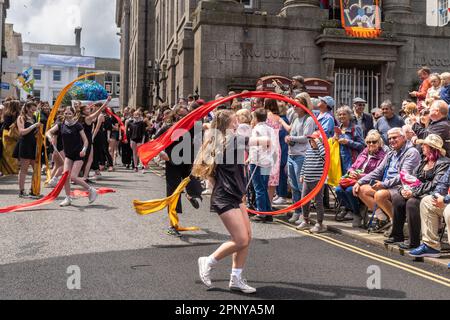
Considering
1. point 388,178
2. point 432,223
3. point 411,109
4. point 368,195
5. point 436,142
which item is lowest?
point 432,223

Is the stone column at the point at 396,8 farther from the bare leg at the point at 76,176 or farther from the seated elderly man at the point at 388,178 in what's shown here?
the bare leg at the point at 76,176

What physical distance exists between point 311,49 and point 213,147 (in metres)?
16.0

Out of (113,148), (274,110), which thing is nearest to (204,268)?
(274,110)

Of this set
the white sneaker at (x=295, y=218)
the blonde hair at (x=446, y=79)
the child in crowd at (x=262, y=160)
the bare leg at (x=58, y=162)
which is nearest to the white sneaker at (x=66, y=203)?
the bare leg at (x=58, y=162)

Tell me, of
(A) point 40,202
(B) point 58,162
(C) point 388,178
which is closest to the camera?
(C) point 388,178

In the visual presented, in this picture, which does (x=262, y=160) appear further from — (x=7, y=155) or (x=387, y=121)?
(x=7, y=155)

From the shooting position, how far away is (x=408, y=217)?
7.20 metres

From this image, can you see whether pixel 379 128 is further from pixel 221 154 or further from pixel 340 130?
pixel 221 154

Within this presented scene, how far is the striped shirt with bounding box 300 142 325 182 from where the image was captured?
28.2ft

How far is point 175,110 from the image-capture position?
8.93 meters

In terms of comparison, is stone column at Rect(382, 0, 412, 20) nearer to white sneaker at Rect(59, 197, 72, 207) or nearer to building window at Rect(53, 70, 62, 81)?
white sneaker at Rect(59, 197, 72, 207)

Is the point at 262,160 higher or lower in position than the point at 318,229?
higher

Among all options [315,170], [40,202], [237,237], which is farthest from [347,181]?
[40,202]

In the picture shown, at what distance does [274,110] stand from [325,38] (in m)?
11.3
